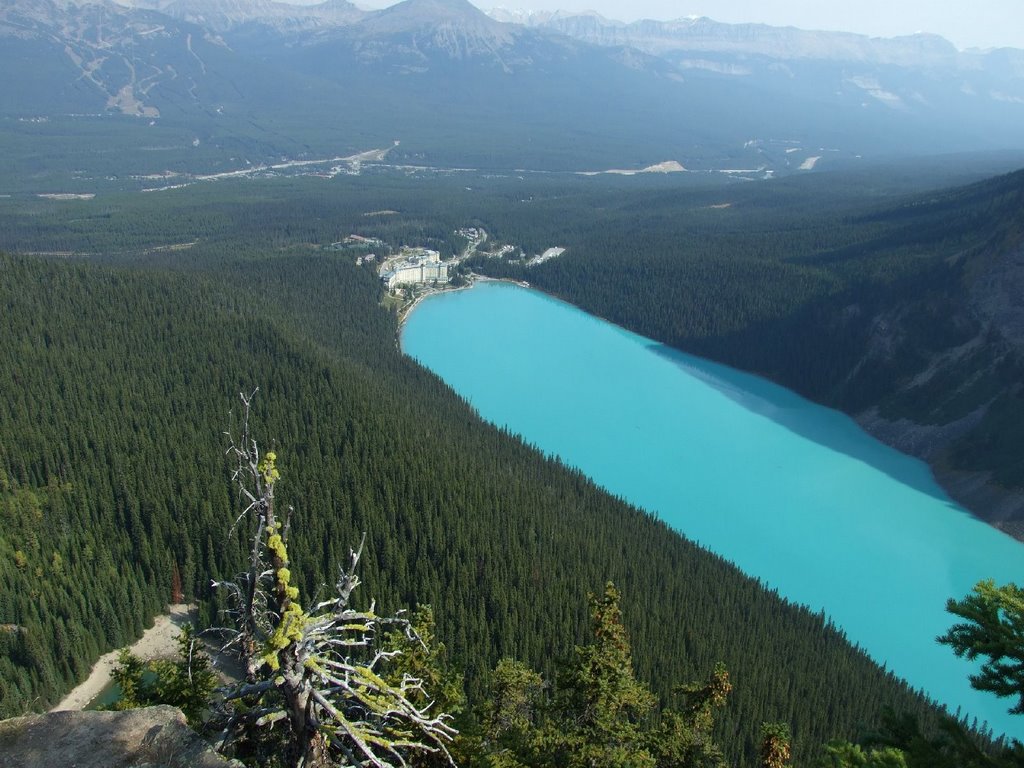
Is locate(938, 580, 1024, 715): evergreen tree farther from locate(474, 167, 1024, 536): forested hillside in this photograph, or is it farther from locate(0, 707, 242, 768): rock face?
locate(474, 167, 1024, 536): forested hillside

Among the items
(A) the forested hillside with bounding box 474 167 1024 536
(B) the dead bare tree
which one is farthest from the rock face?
(A) the forested hillside with bounding box 474 167 1024 536

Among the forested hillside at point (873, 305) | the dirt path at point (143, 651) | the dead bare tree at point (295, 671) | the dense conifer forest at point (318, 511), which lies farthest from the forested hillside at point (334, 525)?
the forested hillside at point (873, 305)

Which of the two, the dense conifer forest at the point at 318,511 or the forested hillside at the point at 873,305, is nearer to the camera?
the dense conifer forest at the point at 318,511

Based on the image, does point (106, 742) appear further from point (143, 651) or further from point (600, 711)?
point (143, 651)

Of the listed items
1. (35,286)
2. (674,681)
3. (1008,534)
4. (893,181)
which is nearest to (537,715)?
(674,681)

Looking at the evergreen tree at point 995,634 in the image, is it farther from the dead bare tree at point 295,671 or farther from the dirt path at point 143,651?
the dirt path at point 143,651

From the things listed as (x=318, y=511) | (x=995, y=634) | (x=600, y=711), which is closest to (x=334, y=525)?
(x=318, y=511)
